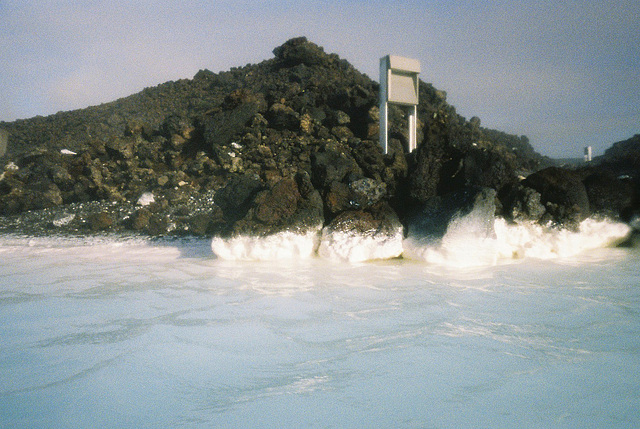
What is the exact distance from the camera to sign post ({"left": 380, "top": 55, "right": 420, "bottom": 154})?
6.18 m

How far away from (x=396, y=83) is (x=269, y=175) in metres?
3.15

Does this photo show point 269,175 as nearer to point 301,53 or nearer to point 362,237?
point 362,237

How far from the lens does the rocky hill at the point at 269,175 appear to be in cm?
467

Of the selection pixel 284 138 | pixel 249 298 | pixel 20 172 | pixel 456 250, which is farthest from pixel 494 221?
pixel 20 172

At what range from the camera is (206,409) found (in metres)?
1.52

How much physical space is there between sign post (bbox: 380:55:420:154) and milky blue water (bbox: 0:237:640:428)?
139 inches

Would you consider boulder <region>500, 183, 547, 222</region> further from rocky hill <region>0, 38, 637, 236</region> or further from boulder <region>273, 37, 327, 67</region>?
boulder <region>273, 37, 327, 67</region>

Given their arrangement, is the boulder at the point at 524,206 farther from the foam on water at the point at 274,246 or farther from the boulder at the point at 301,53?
the boulder at the point at 301,53

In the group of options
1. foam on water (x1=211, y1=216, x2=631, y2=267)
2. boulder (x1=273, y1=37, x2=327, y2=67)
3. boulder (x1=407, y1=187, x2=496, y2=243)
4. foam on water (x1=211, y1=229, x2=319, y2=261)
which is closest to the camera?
boulder (x1=407, y1=187, x2=496, y2=243)

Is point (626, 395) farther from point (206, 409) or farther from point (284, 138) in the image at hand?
point (284, 138)

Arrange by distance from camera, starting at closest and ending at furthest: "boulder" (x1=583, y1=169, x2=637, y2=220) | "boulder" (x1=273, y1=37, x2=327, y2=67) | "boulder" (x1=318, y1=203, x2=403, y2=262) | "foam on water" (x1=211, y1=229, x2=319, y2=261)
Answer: "boulder" (x1=318, y1=203, x2=403, y2=262), "foam on water" (x1=211, y1=229, x2=319, y2=261), "boulder" (x1=583, y1=169, x2=637, y2=220), "boulder" (x1=273, y1=37, x2=327, y2=67)

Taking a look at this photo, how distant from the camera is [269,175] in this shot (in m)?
7.88

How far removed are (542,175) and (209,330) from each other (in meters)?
4.38

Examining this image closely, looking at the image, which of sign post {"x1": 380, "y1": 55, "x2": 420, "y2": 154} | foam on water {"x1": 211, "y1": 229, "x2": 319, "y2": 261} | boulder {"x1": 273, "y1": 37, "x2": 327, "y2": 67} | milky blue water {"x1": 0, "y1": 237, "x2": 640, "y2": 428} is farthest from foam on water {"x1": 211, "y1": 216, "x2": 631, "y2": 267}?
boulder {"x1": 273, "y1": 37, "x2": 327, "y2": 67}
